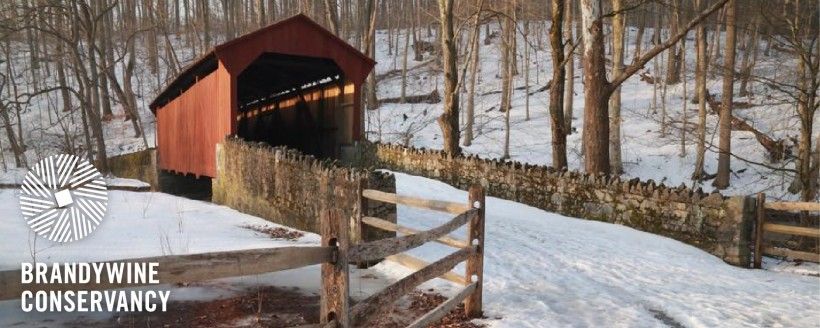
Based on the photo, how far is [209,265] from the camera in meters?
2.46

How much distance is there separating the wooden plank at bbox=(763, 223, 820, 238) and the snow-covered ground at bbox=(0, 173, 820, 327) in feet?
2.15

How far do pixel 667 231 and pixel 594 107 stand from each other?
336cm

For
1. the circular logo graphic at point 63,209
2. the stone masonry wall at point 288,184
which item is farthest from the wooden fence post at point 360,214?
the circular logo graphic at point 63,209

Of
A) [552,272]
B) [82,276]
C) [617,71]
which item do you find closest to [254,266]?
[82,276]

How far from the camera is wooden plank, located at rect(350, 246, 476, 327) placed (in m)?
3.19

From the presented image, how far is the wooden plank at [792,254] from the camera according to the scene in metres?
7.91

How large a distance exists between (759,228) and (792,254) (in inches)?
23.2

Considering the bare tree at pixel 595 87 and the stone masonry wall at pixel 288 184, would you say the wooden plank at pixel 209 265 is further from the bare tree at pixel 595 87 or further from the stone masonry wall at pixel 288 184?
the bare tree at pixel 595 87

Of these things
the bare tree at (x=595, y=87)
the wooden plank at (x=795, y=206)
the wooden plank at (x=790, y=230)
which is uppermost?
the bare tree at (x=595, y=87)

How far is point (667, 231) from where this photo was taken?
930cm

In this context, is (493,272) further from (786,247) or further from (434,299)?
(786,247)

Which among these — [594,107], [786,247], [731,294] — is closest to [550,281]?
[731,294]

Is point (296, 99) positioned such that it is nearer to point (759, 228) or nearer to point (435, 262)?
point (759, 228)

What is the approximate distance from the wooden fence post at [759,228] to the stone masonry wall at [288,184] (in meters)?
5.83
